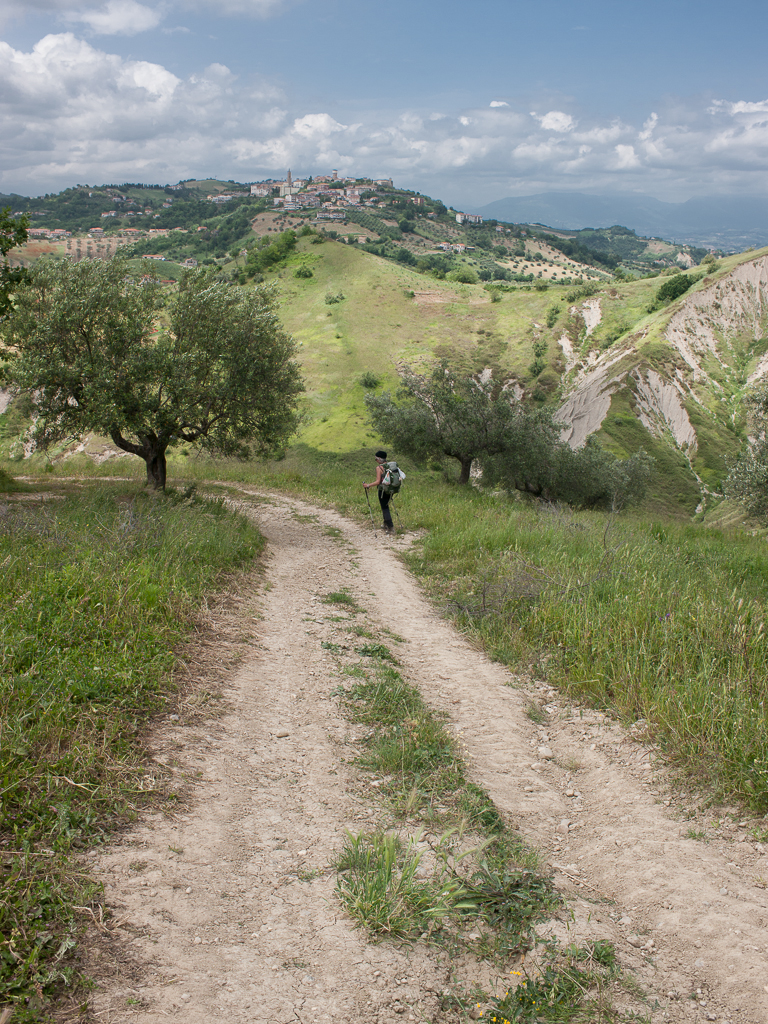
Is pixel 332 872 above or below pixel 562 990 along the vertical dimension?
below

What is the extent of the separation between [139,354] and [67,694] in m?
11.7

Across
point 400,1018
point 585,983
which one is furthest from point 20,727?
point 585,983

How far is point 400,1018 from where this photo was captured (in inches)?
102

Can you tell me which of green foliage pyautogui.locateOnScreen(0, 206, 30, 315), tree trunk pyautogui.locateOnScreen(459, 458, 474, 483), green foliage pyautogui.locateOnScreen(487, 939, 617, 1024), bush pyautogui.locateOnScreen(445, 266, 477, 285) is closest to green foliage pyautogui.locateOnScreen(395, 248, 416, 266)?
bush pyautogui.locateOnScreen(445, 266, 477, 285)

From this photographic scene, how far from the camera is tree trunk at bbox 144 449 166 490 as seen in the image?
55.9ft

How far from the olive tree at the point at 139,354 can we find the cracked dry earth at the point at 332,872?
10.0 meters

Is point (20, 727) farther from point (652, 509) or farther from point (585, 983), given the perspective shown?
point (652, 509)

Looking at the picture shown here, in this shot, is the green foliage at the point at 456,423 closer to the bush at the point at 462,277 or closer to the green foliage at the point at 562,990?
the green foliage at the point at 562,990

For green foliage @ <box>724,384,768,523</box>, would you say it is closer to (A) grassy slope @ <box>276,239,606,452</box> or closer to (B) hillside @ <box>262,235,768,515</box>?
(B) hillside @ <box>262,235,768,515</box>

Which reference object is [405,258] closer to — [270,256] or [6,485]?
[270,256]

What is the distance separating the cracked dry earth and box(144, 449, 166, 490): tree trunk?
12072 mm

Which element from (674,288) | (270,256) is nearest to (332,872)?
(674,288)

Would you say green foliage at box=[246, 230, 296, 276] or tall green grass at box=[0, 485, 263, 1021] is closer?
tall green grass at box=[0, 485, 263, 1021]

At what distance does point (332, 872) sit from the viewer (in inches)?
137
